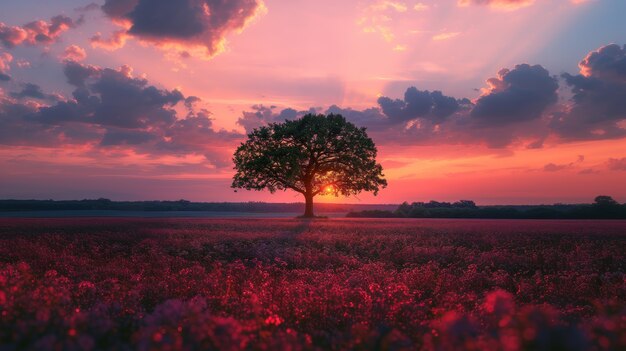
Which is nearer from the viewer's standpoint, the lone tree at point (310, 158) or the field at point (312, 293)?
the field at point (312, 293)

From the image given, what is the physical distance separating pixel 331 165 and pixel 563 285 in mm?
35257

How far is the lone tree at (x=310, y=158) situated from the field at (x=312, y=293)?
858 inches

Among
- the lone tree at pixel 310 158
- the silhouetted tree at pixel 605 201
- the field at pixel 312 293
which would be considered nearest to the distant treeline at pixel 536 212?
the silhouetted tree at pixel 605 201

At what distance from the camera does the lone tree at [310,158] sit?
1650 inches

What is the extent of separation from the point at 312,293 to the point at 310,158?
36908mm

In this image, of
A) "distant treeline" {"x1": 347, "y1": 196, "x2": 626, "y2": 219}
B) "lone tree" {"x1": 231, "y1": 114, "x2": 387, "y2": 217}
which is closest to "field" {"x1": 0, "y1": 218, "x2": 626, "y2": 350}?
"lone tree" {"x1": 231, "y1": 114, "x2": 387, "y2": 217}

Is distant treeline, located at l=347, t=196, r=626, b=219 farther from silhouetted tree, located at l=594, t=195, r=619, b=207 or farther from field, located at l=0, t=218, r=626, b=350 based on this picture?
field, located at l=0, t=218, r=626, b=350

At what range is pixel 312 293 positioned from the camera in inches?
272

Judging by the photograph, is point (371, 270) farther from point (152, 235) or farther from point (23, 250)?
point (152, 235)

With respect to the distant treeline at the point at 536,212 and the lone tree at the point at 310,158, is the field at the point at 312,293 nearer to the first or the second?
the lone tree at the point at 310,158

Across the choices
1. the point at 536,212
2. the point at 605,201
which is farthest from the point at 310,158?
the point at 605,201

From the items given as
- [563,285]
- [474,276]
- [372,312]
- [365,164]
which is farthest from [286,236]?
[365,164]

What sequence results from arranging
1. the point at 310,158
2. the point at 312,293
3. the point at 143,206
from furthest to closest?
the point at 143,206
the point at 310,158
the point at 312,293

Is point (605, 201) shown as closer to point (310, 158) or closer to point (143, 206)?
point (310, 158)
